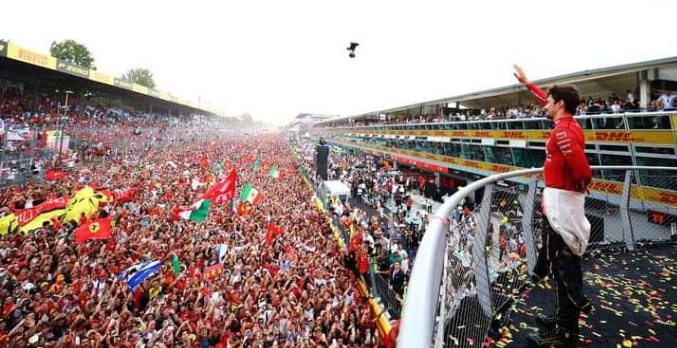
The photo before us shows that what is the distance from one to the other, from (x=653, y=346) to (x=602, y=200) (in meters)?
3.55

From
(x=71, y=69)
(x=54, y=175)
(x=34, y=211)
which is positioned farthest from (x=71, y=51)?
(x=34, y=211)

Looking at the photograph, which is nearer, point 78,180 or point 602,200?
point 602,200

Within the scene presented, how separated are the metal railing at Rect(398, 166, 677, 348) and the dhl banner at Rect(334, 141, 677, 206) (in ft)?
0.13

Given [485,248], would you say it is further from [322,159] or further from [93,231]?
[322,159]

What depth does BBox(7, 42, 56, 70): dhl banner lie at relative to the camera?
64.5 ft

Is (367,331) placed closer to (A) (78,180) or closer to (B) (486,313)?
(B) (486,313)

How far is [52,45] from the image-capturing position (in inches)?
2245

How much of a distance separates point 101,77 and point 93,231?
87.2 feet

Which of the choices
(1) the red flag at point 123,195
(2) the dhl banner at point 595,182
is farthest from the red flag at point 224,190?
(2) the dhl banner at point 595,182

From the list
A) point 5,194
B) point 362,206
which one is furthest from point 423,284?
point 362,206

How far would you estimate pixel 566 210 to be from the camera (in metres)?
2.38

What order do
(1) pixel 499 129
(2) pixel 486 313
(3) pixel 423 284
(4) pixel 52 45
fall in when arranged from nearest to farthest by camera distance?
(3) pixel 423 284
(2) pixel 486 313
(1) pixel 499 129
(4) pixel 52 45

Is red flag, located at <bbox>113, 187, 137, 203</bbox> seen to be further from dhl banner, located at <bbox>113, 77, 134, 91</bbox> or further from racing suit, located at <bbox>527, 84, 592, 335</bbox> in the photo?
dhl banner, located at <bbox>113, 77, 134, 91</bbox>

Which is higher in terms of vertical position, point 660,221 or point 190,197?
point 660,221
